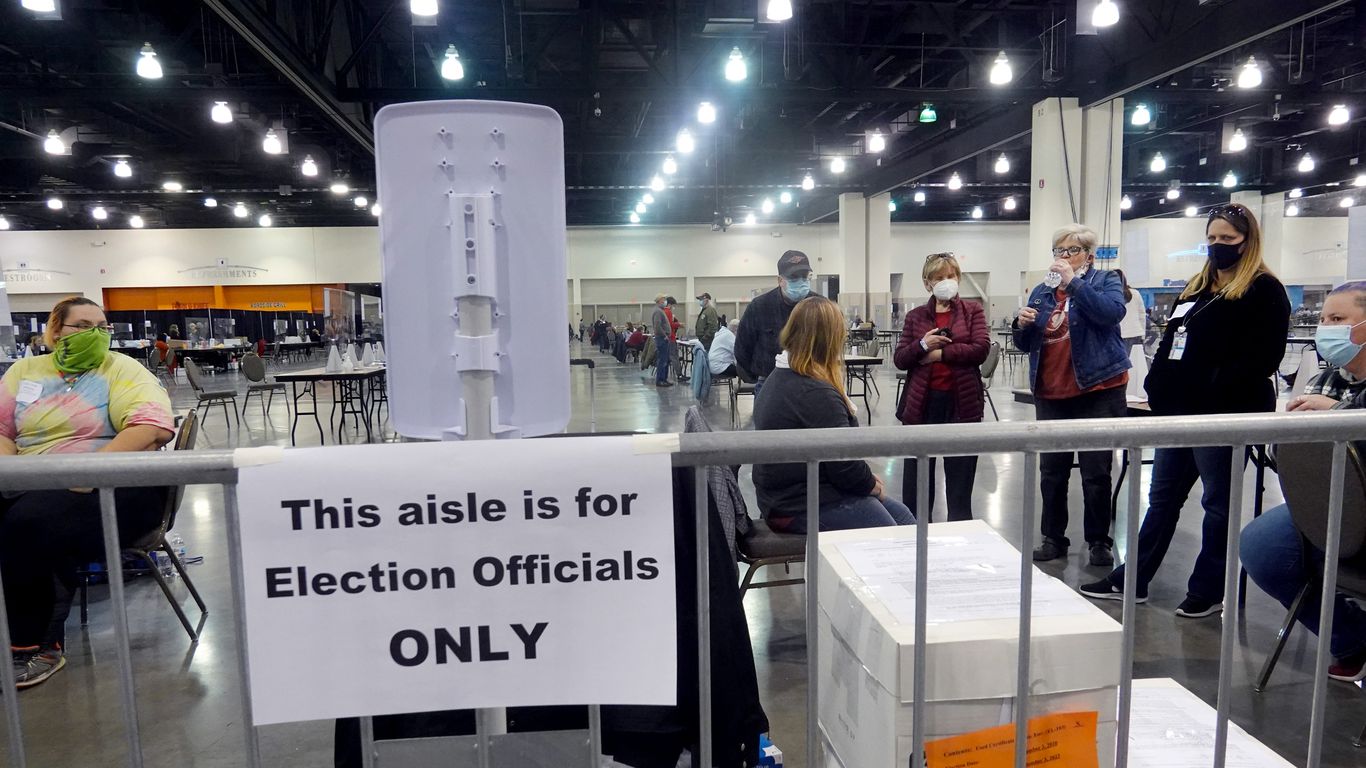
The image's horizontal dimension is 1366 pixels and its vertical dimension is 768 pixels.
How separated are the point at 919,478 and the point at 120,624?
1.23 m

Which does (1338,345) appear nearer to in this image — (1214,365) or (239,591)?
(1214,365)

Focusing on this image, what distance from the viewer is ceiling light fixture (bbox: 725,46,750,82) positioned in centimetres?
827

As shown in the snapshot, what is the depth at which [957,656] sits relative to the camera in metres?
1.18

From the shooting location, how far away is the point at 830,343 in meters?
2.53

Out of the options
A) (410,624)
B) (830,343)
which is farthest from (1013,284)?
(410,624)

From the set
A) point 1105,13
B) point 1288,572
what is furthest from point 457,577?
point 1105,13

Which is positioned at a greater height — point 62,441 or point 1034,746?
point 62,441

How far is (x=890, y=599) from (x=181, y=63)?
11985mm

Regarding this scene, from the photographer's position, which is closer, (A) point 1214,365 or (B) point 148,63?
(A) point 1214,365

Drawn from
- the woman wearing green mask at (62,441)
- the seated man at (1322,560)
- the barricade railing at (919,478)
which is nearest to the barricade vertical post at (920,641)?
the barricade railing at (919,478)

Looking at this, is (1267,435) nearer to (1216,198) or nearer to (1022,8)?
(1022,8)

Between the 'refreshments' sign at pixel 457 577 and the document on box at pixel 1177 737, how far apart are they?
1005mm

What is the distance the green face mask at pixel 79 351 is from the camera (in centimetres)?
281

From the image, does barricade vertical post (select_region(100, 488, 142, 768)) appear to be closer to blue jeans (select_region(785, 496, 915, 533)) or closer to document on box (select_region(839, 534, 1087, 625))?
document on box (select_region(839, 534, 1087, 625))
